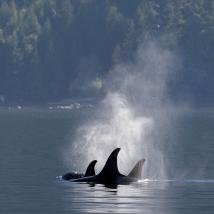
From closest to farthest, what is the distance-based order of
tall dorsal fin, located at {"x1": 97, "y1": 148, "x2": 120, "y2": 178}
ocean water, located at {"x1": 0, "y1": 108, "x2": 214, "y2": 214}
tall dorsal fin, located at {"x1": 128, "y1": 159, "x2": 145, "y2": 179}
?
1. ocean water, located at {"x1": 0, "y1": 108, "x2": 214, "y2": 214}
2. tall dorsal fin, located at {"x1": 97, "y1": 148, "x2": 120, "y2": 178}
3. tall dorsal fin, located at {"x1": 128, "y1": 159, "x2": 145, "y2": 179}

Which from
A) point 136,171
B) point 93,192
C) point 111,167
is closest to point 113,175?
point 111,167

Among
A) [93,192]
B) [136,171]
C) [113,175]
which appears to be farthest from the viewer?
[136,171]

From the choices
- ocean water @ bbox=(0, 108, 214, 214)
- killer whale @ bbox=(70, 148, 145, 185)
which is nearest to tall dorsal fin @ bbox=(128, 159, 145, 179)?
killer whale @ bbox=(70, 148, 145, 185)

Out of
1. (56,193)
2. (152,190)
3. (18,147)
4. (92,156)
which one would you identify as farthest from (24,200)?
(18,147)

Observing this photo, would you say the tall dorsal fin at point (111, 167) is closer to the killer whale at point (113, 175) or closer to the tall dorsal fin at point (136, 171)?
the killer whale at point (113, 175)

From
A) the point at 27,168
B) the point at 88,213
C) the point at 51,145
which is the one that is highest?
the point at 51,145

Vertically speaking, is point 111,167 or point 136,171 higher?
point 111,167

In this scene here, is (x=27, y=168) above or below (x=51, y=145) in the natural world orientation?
below

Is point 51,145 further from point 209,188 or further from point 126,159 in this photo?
point 209,188

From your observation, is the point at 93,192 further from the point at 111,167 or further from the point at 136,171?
the point at 136,171

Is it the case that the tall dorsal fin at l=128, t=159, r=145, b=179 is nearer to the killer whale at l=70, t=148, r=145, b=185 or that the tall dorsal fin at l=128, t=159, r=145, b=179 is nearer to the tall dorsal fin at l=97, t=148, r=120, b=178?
the killer whale at l=70, t=148, r=145, b=185

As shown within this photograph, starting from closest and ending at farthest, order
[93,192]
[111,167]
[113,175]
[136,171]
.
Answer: [93,192]
[111,167]
[113,175]
[136,171]

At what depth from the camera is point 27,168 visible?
83.6m

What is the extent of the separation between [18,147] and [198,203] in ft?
179
